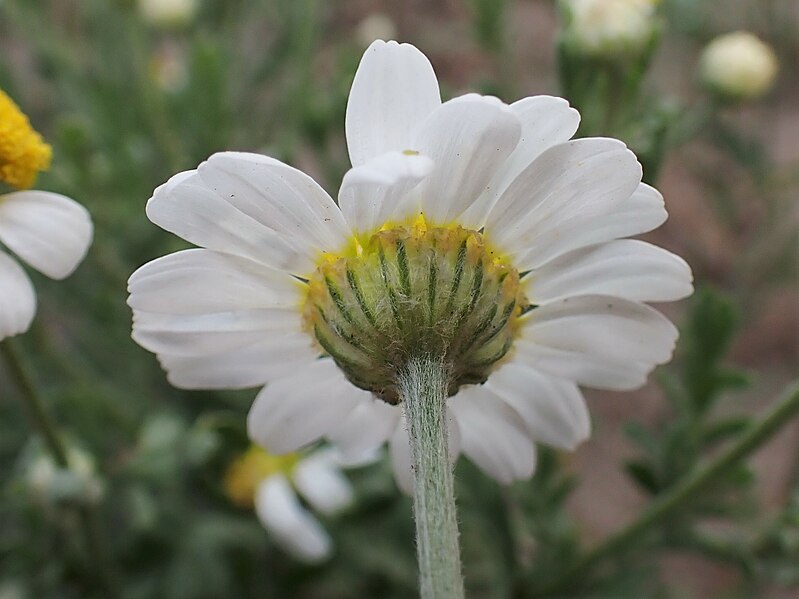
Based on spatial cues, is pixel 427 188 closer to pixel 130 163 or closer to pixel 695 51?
pixel 130 163

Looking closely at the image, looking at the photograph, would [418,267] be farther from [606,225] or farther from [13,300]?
[13,300]

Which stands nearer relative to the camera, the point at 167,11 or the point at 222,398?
the point at 222,398

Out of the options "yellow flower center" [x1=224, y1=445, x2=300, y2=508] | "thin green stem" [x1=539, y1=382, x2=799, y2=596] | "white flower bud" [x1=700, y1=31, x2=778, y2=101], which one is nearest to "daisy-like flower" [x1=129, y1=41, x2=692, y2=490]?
"thin green stem" [x1=539, y1=382, x2=799, y2=596]

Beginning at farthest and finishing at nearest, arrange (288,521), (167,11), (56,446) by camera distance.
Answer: (167,11), (288,521), (56,446)

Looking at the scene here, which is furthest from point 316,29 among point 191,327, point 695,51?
point 191,327

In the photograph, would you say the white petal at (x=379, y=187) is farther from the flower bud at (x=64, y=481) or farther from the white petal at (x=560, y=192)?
the flower bud at (x=64, y=481)

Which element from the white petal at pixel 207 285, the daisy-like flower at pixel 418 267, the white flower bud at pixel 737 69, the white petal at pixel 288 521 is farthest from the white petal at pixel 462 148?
the white flower bud at pixel 737 69

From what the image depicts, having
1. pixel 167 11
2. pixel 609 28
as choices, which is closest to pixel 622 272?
pixel 609 28

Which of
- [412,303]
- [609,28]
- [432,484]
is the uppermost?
[609,28]
